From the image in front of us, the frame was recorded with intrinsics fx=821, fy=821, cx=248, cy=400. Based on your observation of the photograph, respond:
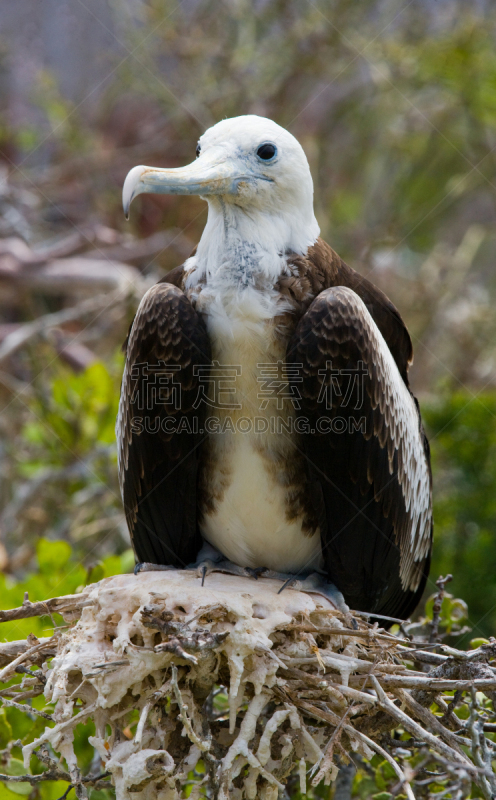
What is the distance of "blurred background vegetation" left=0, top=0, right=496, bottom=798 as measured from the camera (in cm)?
479

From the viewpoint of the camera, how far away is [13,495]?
17.1 feet

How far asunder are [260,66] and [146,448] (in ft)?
16.3

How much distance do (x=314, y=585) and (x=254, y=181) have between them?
1.38 m

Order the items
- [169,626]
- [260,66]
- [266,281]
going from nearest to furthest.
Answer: [169,626], [266,281], [260,66]

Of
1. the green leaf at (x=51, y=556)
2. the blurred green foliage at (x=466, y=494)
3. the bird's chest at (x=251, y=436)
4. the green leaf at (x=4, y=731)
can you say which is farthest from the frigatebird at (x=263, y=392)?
the blurred green foliage at (x=466, y=494)

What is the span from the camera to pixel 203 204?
6.65 metres

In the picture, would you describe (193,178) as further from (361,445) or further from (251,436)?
(361,445)

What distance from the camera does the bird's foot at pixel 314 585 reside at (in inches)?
108

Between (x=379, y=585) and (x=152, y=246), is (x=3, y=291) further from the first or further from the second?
(x=379, y=585)

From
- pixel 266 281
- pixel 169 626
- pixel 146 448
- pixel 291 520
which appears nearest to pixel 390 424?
pixel 291 520

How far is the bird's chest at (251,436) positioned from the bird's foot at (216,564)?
0.09 m

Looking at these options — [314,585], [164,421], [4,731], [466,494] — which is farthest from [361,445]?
[466,494]

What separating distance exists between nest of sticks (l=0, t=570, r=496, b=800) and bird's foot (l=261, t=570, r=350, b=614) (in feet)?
0.69

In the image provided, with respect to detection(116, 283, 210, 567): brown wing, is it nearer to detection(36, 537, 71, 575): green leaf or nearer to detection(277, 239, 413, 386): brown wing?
detection(277, 239, 413, 386): brown wing
